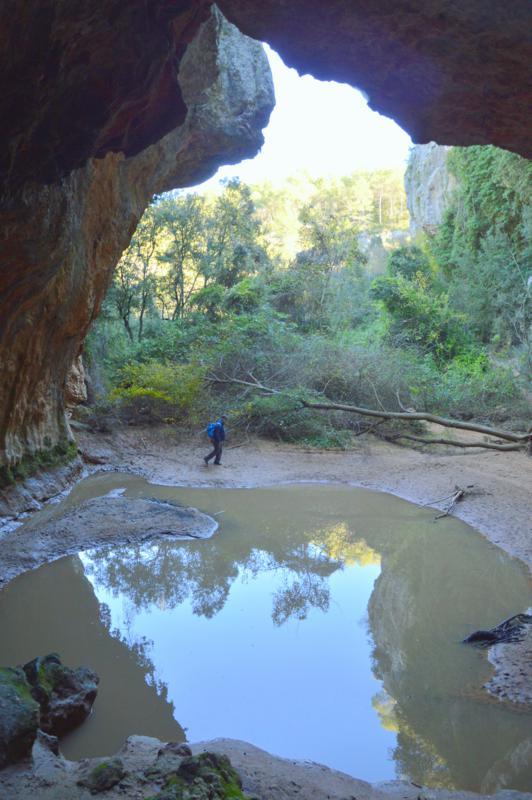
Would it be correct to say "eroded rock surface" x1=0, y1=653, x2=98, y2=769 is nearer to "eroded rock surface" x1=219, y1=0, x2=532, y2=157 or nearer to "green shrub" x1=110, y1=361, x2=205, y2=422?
"eroded rock surface" x1=219, y1=0, x2=532, y2=157

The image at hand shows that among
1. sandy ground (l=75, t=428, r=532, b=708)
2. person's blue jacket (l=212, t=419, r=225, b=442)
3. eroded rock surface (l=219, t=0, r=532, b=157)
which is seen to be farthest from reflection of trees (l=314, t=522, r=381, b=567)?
eroded rock surface (l=219, t=0, r=532, b=157)

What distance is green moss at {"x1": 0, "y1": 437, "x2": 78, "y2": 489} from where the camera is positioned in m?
9.98

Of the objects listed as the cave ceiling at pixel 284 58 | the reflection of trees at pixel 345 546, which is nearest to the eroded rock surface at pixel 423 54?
the cave ceiling at pixel 284 58

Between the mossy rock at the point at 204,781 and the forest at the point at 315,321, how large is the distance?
1378 centimetres

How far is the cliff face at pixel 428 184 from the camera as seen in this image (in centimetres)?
3312

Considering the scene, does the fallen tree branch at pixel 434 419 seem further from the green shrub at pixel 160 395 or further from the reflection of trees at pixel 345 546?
the reflection of trees at pixel 345 546

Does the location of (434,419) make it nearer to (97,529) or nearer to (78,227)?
(97,529)

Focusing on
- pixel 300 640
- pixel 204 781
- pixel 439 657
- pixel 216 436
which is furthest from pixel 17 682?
pixel 216 436

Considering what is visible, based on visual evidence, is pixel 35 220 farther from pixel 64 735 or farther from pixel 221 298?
pixel 221 298

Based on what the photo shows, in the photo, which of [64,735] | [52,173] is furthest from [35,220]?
[64,735]

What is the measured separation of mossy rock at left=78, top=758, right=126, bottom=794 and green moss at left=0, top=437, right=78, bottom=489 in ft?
23.7

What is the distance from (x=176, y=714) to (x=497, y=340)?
21573mm

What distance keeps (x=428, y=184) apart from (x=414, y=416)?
24721 millimetres

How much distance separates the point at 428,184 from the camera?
3534 cm
